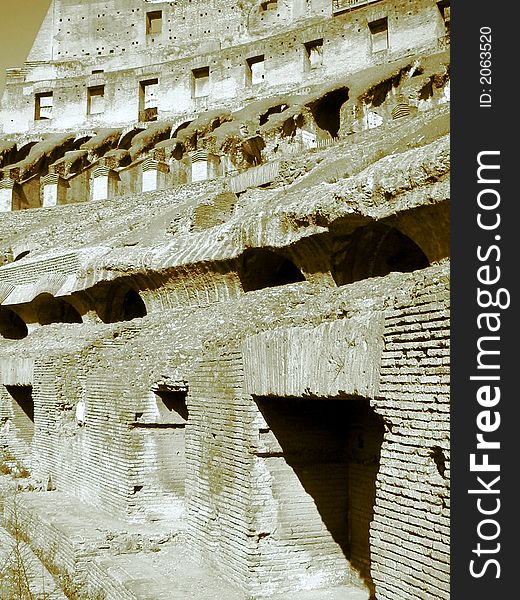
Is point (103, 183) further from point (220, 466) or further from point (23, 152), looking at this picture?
point (220, 466)

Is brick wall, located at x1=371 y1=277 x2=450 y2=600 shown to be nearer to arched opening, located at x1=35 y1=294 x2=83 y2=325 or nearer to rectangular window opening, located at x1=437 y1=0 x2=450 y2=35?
arched opening, located at x1=35 y1=294 x2=83 y2=325

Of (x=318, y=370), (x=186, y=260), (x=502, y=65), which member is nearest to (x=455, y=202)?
(x=502, y=65)

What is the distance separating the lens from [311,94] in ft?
87.0

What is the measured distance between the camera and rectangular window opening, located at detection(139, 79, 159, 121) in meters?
36.0

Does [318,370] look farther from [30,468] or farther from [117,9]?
[117,9]

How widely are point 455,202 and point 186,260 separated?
663 centimetres

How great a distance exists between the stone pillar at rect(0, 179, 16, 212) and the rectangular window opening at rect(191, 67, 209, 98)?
10.5 meters

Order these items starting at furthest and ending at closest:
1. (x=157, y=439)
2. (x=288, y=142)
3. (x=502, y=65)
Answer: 1. (x=288, y=142)
2. (x=157, y=439)
3. (x=502, y=65)

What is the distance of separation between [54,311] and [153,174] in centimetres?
1209

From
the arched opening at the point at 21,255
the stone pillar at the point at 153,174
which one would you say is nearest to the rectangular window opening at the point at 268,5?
the stone pillar at the point at 153,174

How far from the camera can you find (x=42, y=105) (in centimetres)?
3878

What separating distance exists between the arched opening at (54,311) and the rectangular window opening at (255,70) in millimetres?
21022

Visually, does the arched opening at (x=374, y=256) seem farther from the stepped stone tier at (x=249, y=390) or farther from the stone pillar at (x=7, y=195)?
the stone pillar at (x=7, y=195)

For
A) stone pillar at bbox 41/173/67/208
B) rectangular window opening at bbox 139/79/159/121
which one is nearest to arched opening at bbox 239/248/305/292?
stone pillar at bbox 41/173/67/208
